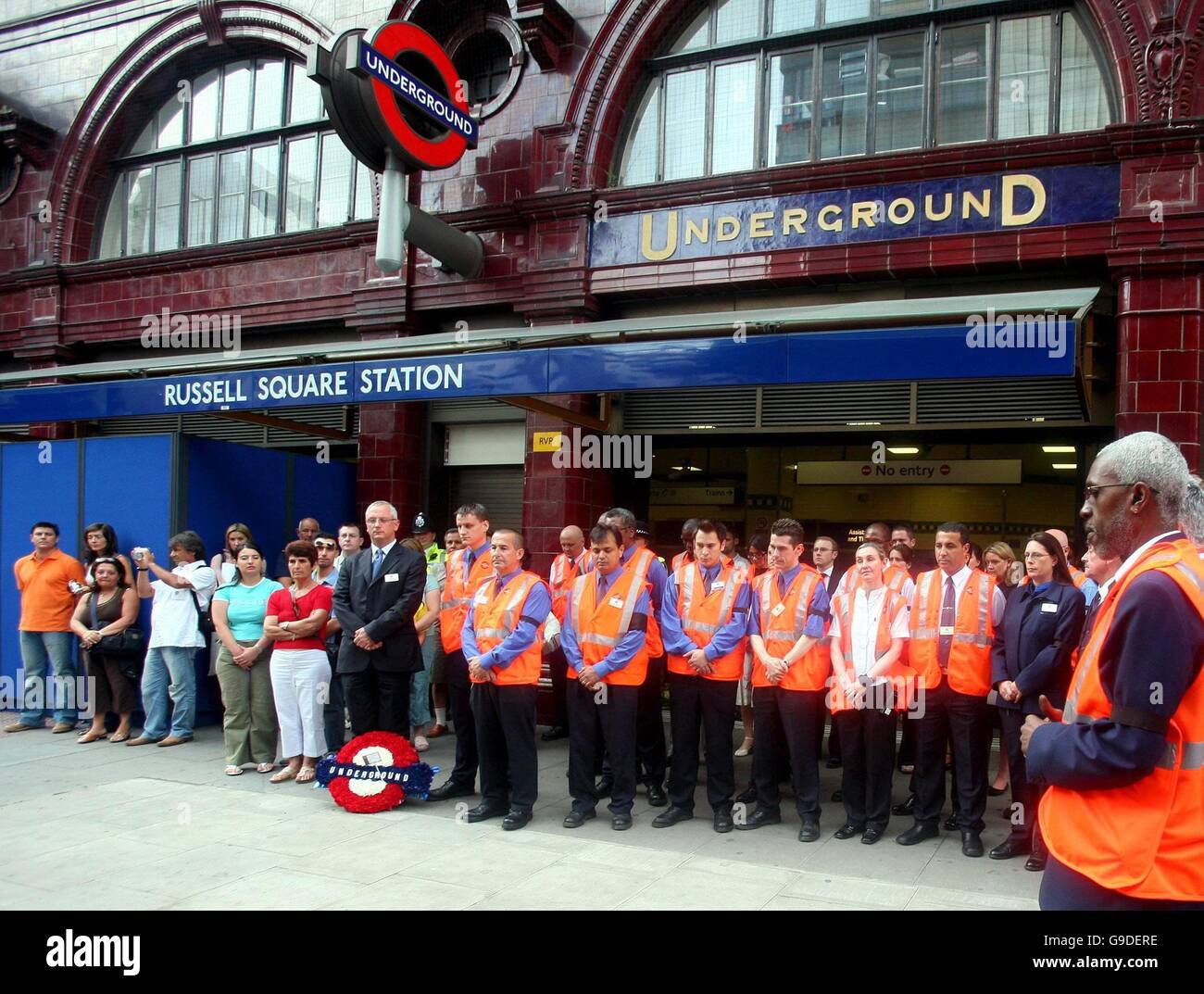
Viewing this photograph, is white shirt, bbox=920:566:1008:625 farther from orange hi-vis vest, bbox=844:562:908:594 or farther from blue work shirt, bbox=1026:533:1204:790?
blue work shirt, bbox=1026:533:1204:790

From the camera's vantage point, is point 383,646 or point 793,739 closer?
point 793,739

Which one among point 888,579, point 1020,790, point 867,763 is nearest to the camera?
point 1020,790

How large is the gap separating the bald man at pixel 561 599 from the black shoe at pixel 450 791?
110cm

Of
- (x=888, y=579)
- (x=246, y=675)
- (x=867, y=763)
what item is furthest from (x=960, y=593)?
(x=246, y=675)

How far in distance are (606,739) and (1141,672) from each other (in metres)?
4.81

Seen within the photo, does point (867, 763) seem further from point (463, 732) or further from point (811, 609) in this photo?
point (463, 732)

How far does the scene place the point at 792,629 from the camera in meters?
7.14

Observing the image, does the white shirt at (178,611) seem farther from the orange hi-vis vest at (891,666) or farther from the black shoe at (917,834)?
the black shoe at (917,834)

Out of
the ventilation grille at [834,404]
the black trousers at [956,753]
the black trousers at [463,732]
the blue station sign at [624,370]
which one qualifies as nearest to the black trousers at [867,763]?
the black trousers at [956,753]

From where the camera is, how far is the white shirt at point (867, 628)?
681cm

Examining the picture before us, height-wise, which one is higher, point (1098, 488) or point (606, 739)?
point (1098, 488)

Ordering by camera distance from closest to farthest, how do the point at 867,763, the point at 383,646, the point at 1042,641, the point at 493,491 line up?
the point at 1042,641, the point at 867,763, the point at 383,646, the point at 493,491

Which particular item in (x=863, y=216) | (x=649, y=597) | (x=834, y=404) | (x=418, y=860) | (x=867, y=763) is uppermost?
(x=863, y=216)
